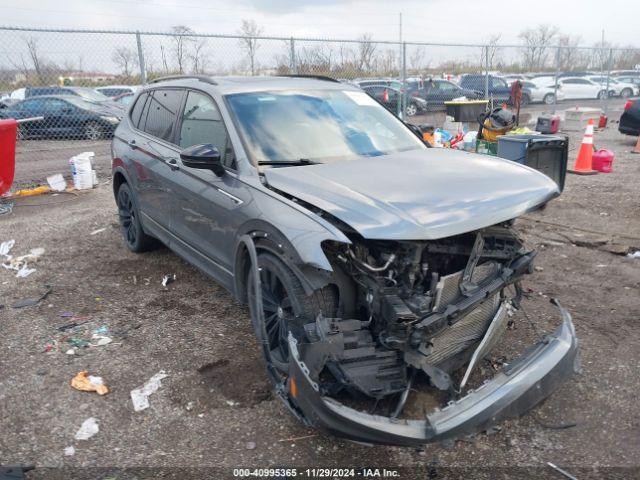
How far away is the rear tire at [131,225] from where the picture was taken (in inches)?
214

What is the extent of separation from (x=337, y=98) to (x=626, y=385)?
2955 millimetres

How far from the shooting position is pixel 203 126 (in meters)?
4.06

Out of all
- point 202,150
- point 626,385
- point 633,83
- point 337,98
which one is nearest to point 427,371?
point 626,385

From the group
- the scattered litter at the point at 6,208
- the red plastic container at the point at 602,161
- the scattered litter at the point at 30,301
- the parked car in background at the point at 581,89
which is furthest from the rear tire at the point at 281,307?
the parked car in background at the point at 581,89

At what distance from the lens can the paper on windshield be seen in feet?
A: 14.7

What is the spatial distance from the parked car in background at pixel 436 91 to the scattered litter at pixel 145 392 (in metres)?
17.9

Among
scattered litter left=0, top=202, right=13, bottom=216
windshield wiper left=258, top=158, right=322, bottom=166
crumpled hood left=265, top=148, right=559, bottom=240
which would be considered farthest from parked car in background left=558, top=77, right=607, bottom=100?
windshield wiper left=258, top=158, right=322, bottom=166

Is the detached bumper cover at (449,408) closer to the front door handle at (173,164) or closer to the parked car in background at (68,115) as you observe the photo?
the front door handle at (173,164)

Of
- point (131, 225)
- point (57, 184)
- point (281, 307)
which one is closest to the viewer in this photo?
point (281, 307)

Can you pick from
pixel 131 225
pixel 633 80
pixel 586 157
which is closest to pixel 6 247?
pixel 131 225

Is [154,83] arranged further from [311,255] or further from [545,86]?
[545,86]

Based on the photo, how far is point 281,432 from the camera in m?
2.92

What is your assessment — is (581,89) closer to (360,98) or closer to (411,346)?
(360,98)

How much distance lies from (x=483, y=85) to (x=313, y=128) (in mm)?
16505
